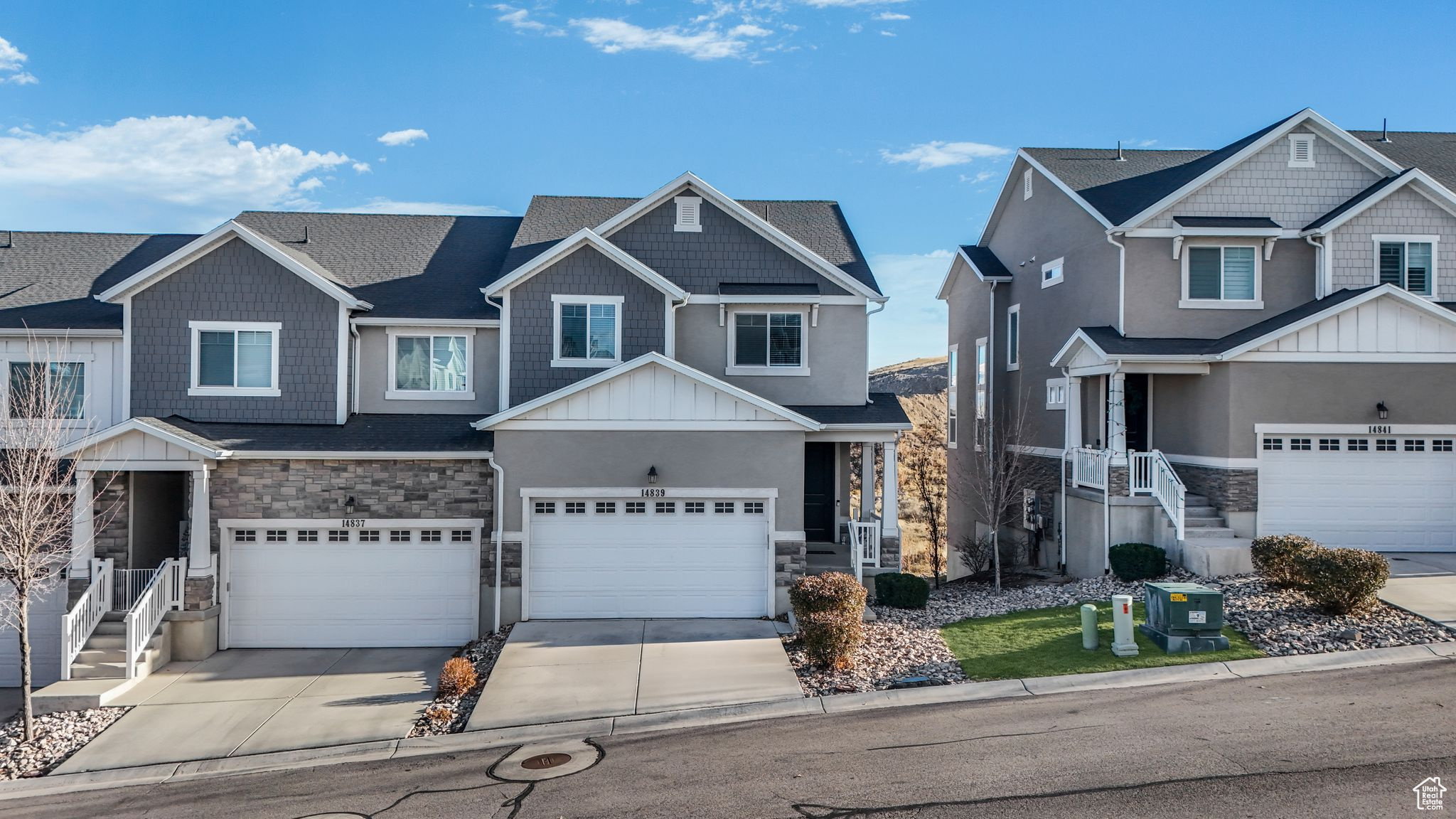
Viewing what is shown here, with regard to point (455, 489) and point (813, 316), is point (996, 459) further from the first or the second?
point (455, 489)

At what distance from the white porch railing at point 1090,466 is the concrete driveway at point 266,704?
12475 millimetres

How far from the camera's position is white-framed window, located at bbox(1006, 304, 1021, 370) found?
76.7 ft

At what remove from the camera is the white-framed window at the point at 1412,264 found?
1878 cm

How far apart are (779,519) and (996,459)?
28.9ft

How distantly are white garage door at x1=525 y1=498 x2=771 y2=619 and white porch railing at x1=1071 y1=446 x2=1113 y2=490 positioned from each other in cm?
687

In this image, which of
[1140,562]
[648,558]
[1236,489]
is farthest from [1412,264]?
[648,558]

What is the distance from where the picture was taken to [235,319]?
1686 centimetres

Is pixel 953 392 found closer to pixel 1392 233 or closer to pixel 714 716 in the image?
pixel 1392 233

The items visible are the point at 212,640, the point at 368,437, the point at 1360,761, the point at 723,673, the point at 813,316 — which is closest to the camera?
the point at 1360,761

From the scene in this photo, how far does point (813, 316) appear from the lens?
18031mm

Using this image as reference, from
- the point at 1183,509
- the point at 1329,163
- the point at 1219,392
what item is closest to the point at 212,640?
the point at 1183,509

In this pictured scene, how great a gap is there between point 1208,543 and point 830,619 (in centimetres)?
783

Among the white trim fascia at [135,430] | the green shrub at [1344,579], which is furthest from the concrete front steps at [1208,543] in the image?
the white trim fascia at [135,430]

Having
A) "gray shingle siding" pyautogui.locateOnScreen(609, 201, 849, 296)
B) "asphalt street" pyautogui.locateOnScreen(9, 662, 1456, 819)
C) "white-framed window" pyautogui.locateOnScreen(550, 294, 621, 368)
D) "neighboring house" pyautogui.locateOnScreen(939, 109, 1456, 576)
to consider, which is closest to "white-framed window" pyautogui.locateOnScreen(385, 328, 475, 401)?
"white-framed window" pyautogui.locateOnScreen(550, 294, 621, 368)
